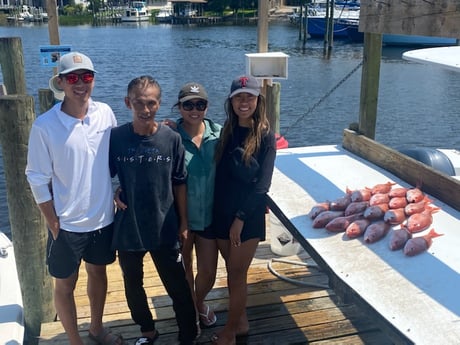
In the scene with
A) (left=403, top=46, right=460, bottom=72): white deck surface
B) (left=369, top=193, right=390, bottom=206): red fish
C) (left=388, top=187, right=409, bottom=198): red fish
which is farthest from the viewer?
(left=388, top=187, right=409, bottom=198): red fish

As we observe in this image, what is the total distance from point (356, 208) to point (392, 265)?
65cm

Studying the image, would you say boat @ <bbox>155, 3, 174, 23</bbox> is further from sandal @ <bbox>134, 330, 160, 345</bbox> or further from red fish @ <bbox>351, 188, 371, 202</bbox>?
sandal @ <bbox>134, 330, 160, 345</bbox>

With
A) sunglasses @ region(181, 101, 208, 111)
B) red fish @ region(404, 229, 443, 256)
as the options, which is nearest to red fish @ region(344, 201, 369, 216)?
red fish @ region(404, 229, 443, 256)

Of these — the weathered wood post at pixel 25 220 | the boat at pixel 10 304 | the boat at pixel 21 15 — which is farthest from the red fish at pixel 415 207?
the boat at pixel 21 15

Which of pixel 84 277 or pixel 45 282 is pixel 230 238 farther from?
pixel 84 277

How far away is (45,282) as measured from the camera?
13.0ft

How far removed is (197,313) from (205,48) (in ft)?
125

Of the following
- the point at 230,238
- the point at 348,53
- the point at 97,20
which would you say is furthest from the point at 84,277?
the point at 97,20

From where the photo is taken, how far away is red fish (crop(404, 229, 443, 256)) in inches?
111

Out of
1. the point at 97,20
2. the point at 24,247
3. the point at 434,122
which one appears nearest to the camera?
the point at 24,247

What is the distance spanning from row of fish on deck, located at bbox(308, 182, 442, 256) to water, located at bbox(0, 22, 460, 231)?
301 centimetres

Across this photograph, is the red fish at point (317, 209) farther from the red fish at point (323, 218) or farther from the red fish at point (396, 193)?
the red fish at point (396, 193)

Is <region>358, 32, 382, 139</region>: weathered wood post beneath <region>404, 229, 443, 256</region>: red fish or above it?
above

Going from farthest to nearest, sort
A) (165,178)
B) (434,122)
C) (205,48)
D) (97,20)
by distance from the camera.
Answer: (97,20), (205,48), (434,122), (165,178)
